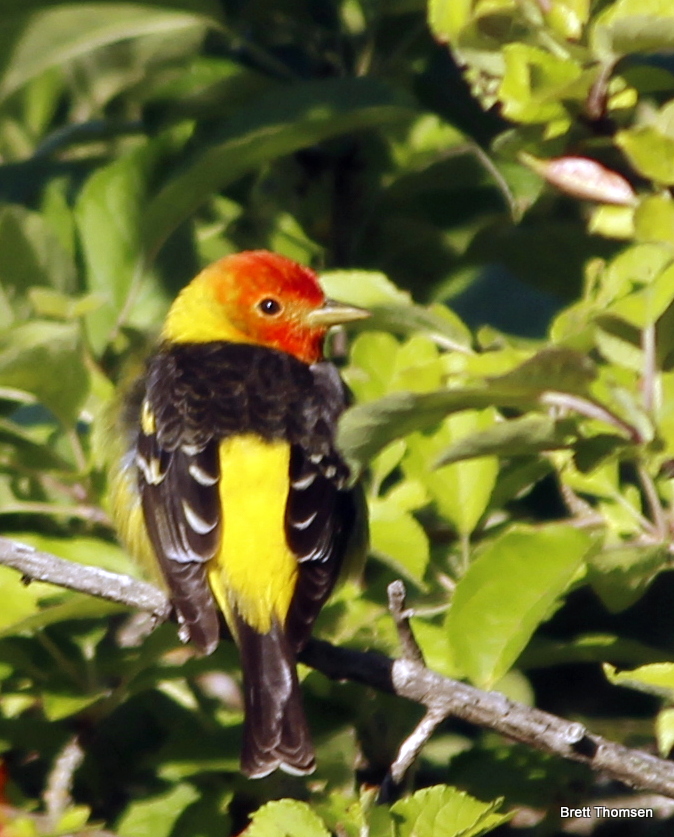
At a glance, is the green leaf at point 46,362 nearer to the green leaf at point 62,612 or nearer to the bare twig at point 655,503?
the green leaf at point 62,612

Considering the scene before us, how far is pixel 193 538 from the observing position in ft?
11.9

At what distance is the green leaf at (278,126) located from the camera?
370 centimetres

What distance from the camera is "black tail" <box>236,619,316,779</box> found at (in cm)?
318

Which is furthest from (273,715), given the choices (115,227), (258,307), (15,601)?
(258,307)

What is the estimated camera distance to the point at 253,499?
3.64m

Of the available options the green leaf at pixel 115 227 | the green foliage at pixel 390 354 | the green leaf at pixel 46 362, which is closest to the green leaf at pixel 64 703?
the green foliage at pixel 390 354

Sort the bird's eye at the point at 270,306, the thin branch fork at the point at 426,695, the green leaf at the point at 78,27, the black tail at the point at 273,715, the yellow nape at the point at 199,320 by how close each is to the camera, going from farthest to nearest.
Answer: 1. the yellow nape at the point at 199,320
2. the bird's eye at the point at 270,306
3. the green leaf at the point at 78,27
4. the black tail at the point at 273,715
5. the thin branch fork at the point at 426,695

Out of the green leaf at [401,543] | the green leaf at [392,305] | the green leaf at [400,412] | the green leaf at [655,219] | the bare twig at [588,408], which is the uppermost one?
the green leaf at [655,219]

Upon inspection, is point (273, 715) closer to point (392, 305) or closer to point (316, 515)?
point (316, 515)

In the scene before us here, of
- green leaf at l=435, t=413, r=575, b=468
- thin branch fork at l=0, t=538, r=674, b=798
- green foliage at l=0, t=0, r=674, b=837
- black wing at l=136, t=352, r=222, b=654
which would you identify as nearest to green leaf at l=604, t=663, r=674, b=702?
green foliage at l=0, t=0, r=674, b=837

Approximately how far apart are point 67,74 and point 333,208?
1.63 metres

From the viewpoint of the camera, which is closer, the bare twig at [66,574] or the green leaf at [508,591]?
the green leaf at [508,591]

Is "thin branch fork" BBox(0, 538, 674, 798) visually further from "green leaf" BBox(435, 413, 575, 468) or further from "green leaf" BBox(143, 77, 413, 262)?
"green leaf" BBox(143, 77, 413, 262)

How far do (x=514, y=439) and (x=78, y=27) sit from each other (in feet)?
6.76
